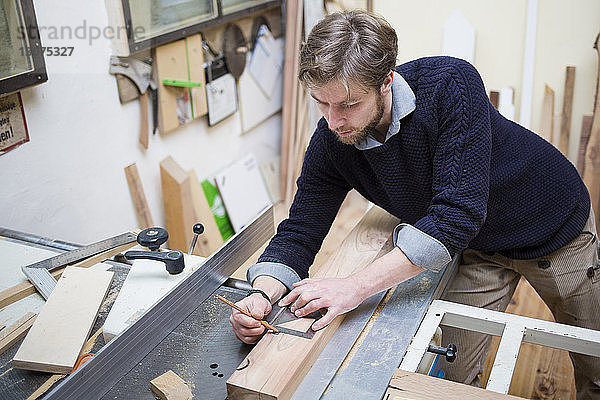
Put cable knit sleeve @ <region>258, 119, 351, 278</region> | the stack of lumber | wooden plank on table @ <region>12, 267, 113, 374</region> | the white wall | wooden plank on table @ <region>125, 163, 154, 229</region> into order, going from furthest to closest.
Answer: the stack of lumber
wooden plank on table @ <region>125, 163, 154, 229</region>
the white wall
cable knit sleeve @ <region>258, 119, 351, 278</region>
wooden plank on table @ <region>12, 267, 113, 374</region>

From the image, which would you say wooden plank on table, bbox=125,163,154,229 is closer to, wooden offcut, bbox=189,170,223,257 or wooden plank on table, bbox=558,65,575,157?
wooden offcut, bbox=189,170,223,257

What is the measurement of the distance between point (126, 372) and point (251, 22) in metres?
2.58

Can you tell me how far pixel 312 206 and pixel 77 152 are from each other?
1.17 meters

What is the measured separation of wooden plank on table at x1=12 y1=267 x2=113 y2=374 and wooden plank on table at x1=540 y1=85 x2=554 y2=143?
101 inches

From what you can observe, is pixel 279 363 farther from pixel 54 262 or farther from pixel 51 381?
pixel 54 262

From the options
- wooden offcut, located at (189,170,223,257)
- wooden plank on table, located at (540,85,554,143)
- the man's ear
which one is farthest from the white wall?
wooden plank on table, located at (540,85,554,143)

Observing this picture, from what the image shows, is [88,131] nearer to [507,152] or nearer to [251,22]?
[251,22]

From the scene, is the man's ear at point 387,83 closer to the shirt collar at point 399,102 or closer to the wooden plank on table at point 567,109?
the shirt collar at point 399,102

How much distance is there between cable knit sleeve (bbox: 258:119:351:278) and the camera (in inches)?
61.8

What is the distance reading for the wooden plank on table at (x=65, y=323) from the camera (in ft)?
3.84

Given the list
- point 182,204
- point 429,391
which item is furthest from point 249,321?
point 182,204

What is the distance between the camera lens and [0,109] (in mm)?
1904

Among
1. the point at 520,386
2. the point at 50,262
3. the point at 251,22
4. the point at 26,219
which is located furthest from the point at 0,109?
the point at 520,386

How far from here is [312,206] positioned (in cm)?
161
